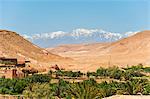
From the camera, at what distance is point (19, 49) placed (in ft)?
252

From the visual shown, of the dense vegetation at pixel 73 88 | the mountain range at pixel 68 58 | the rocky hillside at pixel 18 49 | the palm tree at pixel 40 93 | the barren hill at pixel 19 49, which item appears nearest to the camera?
the dense vegetation at pixel 73 88

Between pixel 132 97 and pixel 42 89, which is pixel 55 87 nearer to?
pixel 42 89

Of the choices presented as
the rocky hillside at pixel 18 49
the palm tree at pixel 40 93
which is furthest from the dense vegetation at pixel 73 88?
the rocky hillside at pixel 18 49

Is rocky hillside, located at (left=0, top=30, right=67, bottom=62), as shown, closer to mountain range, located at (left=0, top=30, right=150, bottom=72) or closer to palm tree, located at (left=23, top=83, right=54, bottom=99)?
mountain range, located at (left=0, top=30, right=150, bottom=72)

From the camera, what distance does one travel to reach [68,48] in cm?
16338

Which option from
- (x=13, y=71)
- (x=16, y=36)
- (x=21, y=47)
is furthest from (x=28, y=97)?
(x=16, y=36)

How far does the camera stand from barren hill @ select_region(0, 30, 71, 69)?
71.8 meters

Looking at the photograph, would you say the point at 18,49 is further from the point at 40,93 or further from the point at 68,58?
the point at 40,93

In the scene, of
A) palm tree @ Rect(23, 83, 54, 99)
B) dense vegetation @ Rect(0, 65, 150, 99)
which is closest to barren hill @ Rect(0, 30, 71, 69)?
dense vegetation @ Rect(0, 65, 150, 99)

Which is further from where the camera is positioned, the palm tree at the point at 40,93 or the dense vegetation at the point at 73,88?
the palm tree at the point at 40,93

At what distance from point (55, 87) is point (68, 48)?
428 feet

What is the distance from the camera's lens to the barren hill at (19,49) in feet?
235

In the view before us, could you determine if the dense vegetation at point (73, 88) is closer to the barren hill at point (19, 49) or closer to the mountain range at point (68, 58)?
the mountain range at point (68, 58)

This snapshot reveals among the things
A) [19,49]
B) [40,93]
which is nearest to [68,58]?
[19,49]
